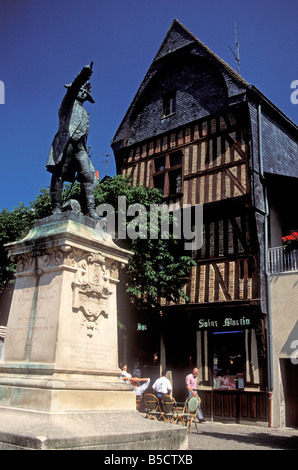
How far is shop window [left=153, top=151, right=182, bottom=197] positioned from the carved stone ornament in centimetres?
1223

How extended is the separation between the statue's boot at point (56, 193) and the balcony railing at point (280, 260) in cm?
1033

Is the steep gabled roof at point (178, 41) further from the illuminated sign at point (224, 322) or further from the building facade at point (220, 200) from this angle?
the illuminated sign at point (224, 322)

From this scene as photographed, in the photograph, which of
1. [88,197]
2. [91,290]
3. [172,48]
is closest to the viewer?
[91,290]

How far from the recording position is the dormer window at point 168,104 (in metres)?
19.0

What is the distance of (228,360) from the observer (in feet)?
48.4

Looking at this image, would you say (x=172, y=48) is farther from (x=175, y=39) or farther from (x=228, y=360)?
(x=228, y=360)

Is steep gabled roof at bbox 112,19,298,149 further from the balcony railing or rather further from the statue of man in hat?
the statue of man in hat

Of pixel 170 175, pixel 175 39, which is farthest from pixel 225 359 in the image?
pixel 175 39

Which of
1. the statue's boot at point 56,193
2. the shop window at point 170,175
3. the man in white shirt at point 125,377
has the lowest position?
the man in white shirt at point 125,377

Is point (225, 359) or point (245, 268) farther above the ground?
point (245, 268)

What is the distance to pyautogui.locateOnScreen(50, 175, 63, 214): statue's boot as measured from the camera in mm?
5699

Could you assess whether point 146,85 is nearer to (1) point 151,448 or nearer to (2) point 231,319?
(2) point 231,319

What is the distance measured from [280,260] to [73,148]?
10638 millimetres

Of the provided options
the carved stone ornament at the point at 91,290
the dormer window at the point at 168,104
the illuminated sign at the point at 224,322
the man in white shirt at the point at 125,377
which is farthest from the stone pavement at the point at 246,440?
the dormer window at the point at 168,104
